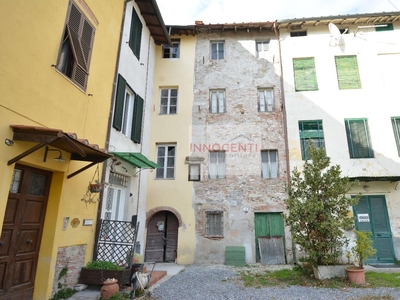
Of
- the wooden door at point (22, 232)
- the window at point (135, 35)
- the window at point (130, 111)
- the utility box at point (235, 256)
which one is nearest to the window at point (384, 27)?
the window at point (135, 35)

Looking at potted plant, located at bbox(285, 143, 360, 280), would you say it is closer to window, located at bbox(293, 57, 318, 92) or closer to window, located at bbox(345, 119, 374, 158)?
window, located at bbox(345, 119, 374, 158)

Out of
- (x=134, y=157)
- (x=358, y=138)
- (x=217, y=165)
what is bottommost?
(x=134, y=157)

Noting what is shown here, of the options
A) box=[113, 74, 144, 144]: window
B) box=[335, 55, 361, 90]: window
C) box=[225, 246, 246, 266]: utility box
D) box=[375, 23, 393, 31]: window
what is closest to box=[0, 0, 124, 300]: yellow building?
box=[113, 74, 144, 144]: window

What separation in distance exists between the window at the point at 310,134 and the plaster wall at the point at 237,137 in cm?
79

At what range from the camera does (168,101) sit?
39.5 feet

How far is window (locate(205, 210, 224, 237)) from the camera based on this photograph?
408 inches

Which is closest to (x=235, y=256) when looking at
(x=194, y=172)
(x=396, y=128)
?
(x=194, y=172)

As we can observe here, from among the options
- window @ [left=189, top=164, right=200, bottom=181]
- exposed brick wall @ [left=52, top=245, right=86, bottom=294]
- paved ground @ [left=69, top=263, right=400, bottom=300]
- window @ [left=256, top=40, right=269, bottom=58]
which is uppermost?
window @ [left=256, top=40, right=269, bottom=58]

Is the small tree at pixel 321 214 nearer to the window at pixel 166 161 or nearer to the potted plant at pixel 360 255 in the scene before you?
the potted plant at pixel 360 255

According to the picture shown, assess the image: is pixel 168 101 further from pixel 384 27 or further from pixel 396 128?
pixel 384 27

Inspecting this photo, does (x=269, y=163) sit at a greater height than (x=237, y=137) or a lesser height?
lesser

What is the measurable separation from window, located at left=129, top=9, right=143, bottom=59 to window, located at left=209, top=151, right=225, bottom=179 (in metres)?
5.01

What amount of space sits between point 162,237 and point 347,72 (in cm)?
1055

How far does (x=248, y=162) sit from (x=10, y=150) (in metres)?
8.46
